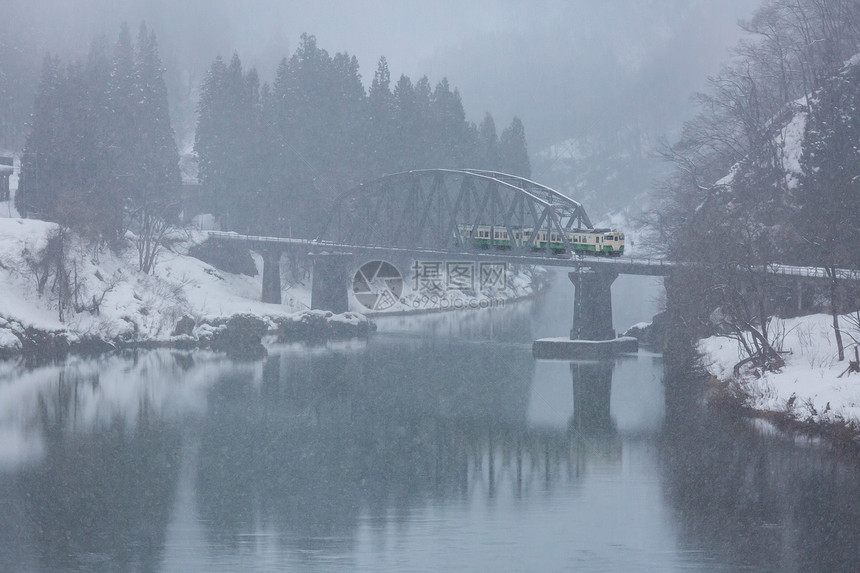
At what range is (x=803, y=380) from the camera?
1465 inches

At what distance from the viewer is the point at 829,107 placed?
53062mm

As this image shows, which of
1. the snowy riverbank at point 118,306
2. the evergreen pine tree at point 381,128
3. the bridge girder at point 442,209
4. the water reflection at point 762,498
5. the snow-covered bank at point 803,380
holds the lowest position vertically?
the water reflection at point 762,498

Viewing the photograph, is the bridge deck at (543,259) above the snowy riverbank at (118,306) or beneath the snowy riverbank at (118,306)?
above

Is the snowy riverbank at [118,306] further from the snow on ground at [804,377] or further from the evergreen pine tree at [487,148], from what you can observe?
the evergreen pine tree at [487,148]

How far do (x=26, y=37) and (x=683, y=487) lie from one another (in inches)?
5195

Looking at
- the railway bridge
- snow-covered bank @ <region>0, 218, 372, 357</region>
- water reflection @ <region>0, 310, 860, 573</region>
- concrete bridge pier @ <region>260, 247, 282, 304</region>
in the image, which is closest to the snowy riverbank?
snow-covered bank @ <region>0, 218, 372, 357</region>

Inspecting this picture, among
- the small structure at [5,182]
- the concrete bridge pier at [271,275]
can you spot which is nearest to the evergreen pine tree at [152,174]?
the concrete bridge pier at [271,275]

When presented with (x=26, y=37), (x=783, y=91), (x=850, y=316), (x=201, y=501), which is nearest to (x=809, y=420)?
(x=850, y=316)

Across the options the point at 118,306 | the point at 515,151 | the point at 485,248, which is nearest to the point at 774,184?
the point at 485,248

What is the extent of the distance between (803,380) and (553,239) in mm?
36298

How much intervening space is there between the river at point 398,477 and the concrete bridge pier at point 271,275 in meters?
30.5

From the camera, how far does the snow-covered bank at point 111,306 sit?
57312mm

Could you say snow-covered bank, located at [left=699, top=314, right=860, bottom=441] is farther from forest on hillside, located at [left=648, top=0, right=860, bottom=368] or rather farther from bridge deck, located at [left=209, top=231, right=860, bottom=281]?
bridge deck, located at [left=209, top=231, right=860, bottom=281]

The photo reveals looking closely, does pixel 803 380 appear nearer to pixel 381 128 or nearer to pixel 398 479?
pixel 398 479
